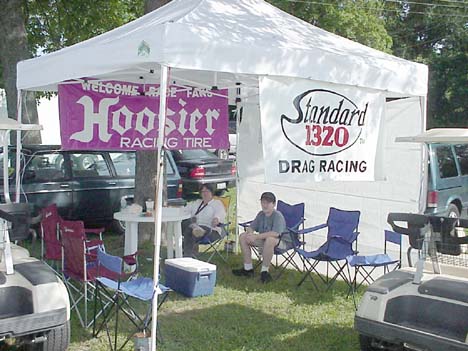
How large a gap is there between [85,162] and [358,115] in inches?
190

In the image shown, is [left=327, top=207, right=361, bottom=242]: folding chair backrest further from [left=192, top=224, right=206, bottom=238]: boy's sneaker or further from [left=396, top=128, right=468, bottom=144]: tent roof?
[left=396, top=128, right=468, bottom=144]: tent roof

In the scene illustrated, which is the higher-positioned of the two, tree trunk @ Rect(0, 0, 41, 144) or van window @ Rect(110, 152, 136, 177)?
tree trunk @ Rect(0, 0, 41, 144)

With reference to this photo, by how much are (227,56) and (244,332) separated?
2365mm

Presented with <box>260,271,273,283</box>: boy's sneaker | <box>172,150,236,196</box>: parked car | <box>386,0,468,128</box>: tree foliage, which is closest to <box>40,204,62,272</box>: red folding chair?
<box>260,271,273,283</box>: boy's sneaker

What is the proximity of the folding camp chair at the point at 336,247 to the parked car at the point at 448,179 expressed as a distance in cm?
241

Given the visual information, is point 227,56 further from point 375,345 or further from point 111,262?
point 375,345

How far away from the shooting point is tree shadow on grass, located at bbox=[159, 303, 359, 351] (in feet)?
15.4

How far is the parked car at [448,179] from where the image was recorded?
8.77 m

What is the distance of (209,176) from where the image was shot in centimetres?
1230

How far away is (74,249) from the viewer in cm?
515

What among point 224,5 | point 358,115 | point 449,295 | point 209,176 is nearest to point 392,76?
point 358,115

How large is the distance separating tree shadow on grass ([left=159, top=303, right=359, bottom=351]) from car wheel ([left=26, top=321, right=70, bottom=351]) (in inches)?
31.1

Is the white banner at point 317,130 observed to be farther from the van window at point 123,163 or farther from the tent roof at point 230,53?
the van window at point 123,163


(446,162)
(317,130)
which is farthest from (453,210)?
(317,130)
